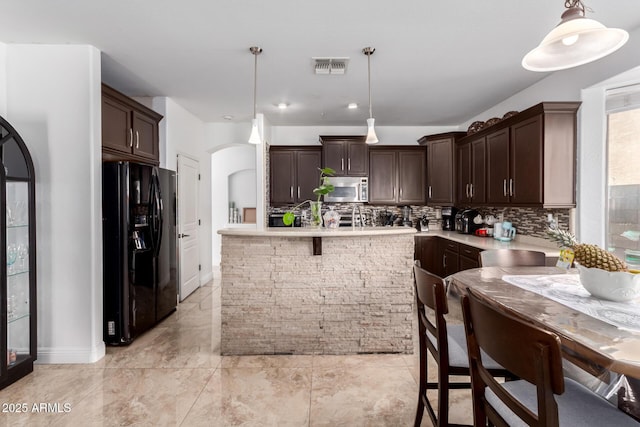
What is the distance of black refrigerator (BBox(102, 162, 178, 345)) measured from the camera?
9.57 ft

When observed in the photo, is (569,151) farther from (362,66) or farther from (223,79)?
(223,79)

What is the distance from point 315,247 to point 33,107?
8.33 feet

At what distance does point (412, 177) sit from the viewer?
17.5 feet

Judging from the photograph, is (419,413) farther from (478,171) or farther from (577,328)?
(478,171)

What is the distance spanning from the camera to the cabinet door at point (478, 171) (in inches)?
162

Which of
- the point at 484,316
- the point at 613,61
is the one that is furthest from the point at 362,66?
the point at 484,316

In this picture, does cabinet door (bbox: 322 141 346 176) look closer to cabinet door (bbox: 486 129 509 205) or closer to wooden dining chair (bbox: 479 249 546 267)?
cabinet door (bbox: 486 129 509 205)

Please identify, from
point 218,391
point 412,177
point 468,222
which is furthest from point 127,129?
point 468,222

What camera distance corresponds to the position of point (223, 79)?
3459 millimetres

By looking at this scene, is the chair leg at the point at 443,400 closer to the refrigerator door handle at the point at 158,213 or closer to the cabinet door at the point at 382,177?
the refrigerator door handle at the point at 158,213

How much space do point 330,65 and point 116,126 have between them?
2.13 meters

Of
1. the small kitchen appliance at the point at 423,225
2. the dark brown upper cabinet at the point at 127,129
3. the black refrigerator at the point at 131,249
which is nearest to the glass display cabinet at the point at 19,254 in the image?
the black refrigerator at the point at 131,249

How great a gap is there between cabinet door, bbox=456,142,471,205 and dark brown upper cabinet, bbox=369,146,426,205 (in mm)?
601

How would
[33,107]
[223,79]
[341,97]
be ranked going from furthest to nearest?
[341,97] → [223,79] → [33,107]
